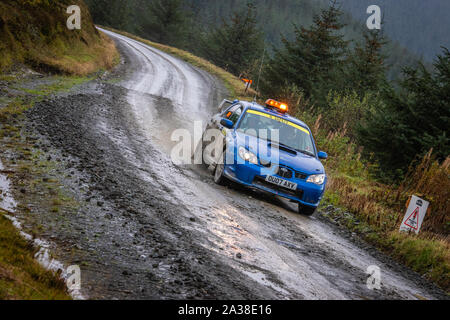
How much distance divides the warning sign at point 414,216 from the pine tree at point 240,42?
114 ft

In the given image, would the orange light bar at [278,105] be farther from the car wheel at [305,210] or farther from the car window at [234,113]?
the car wheel at [305,210]

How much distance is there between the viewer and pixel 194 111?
56.3 feet

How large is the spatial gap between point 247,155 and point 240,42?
122 feet

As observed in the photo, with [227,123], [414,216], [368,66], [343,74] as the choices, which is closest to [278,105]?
[227,123]

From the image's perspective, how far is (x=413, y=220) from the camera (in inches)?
304

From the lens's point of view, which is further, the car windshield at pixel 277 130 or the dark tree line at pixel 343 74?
the dark tree line at pixel 343 74

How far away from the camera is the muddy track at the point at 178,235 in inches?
147

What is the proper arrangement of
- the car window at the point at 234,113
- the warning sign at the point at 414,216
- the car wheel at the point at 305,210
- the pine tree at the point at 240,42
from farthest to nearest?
1. the pine tree at the point at 240,42
2. the car window at the point at 234,113
3. the car wheel at the point at 305,210
4. the warning sign at the point at 414,216

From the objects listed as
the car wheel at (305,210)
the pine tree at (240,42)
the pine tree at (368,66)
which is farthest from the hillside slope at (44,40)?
the pine tree at (240,42)

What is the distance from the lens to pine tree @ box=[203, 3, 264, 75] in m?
42.1

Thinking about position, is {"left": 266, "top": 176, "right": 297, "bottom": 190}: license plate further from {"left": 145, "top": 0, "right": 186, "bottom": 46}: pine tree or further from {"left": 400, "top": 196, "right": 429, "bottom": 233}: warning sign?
{"left": 145, "top": 0, "right": 186, "bottom": 46}: pine tree

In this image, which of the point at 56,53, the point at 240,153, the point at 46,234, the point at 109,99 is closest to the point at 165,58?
the point at 56,53

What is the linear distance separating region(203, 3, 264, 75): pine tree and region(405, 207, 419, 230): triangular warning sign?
114 ft

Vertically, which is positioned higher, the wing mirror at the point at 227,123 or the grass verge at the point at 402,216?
the wing mirror at the point at 227,123
